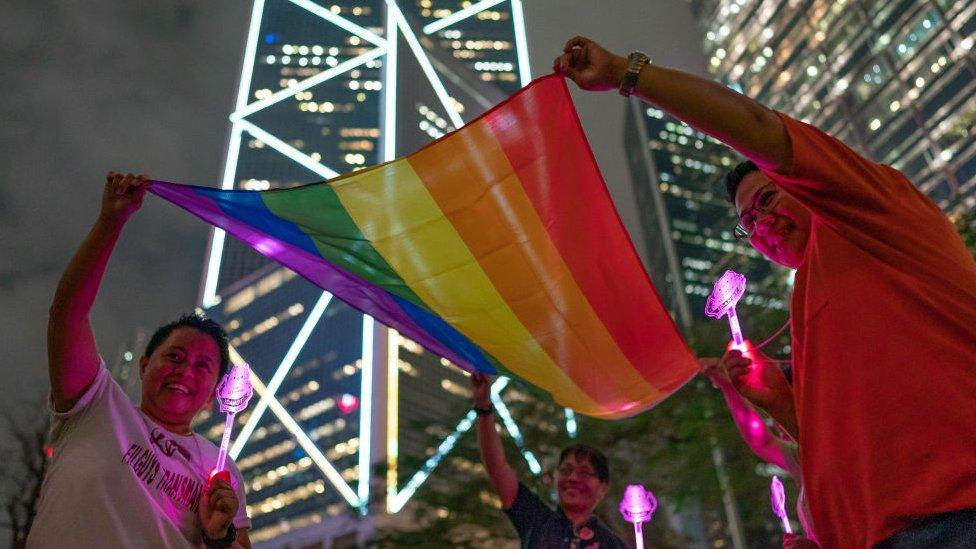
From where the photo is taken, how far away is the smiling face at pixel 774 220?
1650 mm

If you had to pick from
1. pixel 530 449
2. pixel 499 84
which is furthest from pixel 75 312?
pixel 499 84

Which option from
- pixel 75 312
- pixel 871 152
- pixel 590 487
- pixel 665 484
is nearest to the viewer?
pixel 75 312

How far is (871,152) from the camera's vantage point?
137 feet

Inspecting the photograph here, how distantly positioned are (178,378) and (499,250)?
1300 mm

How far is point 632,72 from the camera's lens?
1.50 metres

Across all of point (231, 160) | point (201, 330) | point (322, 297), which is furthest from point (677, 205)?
point (201, 330)

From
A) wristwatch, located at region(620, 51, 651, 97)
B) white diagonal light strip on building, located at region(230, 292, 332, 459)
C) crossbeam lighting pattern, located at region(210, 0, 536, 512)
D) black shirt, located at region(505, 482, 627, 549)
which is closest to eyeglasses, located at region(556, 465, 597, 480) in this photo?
black shirt, located at region(505, 482, 627, 549)

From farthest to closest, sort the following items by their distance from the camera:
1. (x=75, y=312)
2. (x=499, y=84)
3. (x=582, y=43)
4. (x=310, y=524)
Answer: (x=499, y=84)
(x=310, y=524)
(x=75, y=312)
(x=582, y=43)

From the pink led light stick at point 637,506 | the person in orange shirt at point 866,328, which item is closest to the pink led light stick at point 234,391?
the person in orange shirt at point 866,328

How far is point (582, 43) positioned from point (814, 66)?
53.7 metres

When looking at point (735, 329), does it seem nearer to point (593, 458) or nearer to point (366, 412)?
point (593, 458)

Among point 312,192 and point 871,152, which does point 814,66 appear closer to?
point 871,152

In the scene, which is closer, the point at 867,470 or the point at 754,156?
the point at 867,470

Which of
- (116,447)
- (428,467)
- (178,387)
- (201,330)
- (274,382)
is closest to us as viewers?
(116,447)
